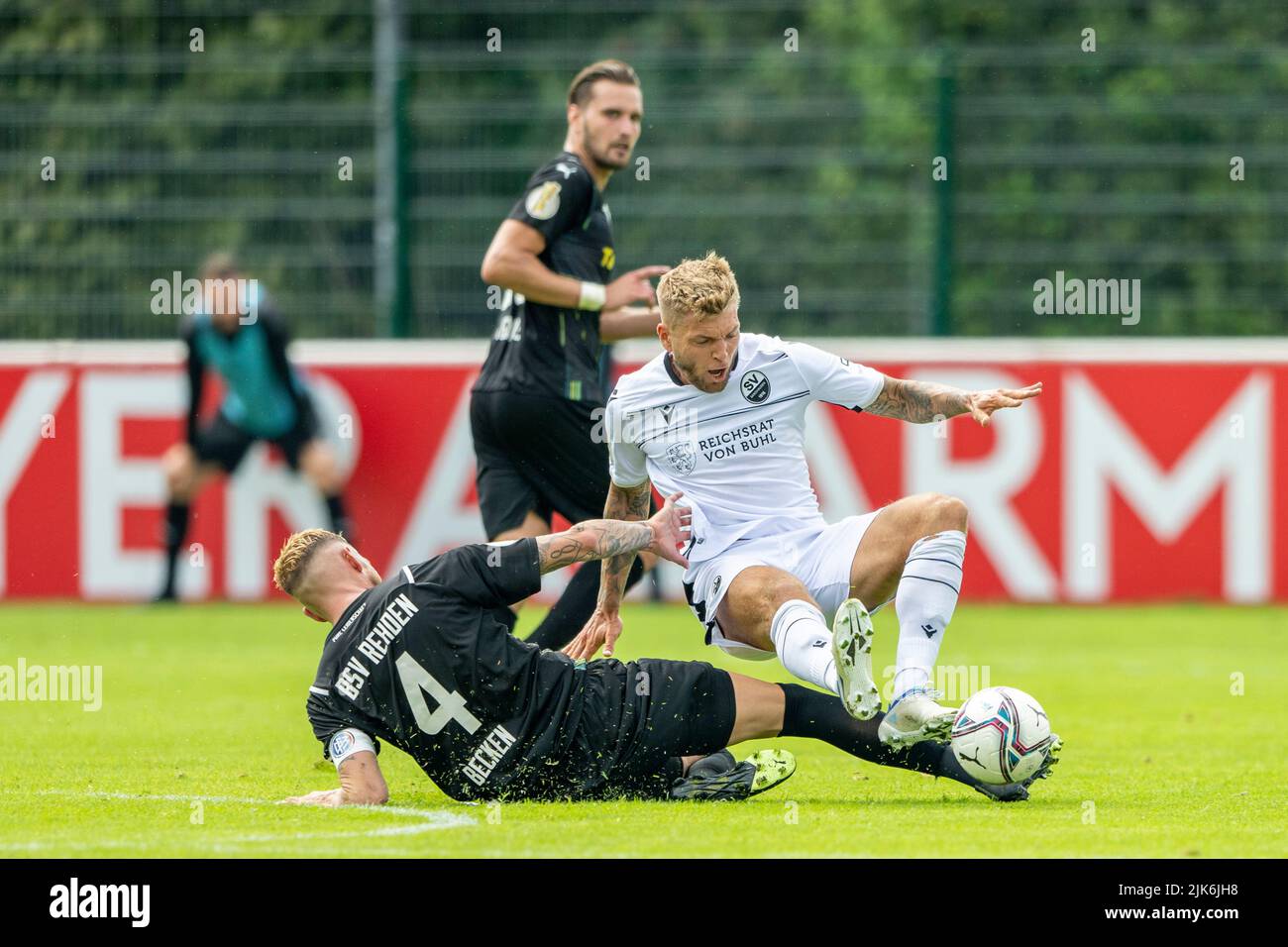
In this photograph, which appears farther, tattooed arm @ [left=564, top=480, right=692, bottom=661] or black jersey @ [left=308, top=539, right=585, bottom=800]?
tattooed arm @ [left=564, top=480, right=692, bottom=661]

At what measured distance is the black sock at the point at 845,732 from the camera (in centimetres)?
607

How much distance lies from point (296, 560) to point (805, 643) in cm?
154

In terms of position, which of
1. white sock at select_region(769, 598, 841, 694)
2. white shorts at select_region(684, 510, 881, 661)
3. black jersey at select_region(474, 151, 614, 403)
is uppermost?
black jersey at select_region(474, 151, 614, 403)

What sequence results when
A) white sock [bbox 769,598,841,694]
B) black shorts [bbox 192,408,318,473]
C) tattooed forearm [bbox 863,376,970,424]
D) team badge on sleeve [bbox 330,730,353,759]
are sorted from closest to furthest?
1. white sock [bbox 769,598,841,694]
2. team badge on sleeve [bbox 330,730,353,759]
3. tattooed forearm [bbox 863,376,970,424]
4. black shorts [bbox 192,408,318,473]

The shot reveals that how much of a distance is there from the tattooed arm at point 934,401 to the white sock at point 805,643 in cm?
78

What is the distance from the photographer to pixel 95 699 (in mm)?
8984

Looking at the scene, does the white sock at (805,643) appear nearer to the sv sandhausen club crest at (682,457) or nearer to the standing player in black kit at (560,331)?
the sv sandhausen club crest at (682,457)


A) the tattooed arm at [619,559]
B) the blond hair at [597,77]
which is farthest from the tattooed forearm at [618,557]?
the blond hair at [597,77]

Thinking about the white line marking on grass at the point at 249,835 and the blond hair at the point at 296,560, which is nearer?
the white line marking on grass at the point at 249,835

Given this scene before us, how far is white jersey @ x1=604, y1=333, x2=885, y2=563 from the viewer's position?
6523 mm

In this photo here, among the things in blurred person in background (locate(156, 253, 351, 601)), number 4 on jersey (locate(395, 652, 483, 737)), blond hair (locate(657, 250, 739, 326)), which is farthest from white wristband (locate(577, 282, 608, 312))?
blurred person in background (locate(156, 253, 351, 601))

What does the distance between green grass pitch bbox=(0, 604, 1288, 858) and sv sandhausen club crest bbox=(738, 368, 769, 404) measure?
1284 millimetres

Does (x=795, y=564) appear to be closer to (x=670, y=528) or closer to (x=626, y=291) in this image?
(x=670, y=528)

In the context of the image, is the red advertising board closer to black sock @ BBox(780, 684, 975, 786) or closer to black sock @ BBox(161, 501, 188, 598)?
black sock @ BBox(161, 501, 188, 598)
